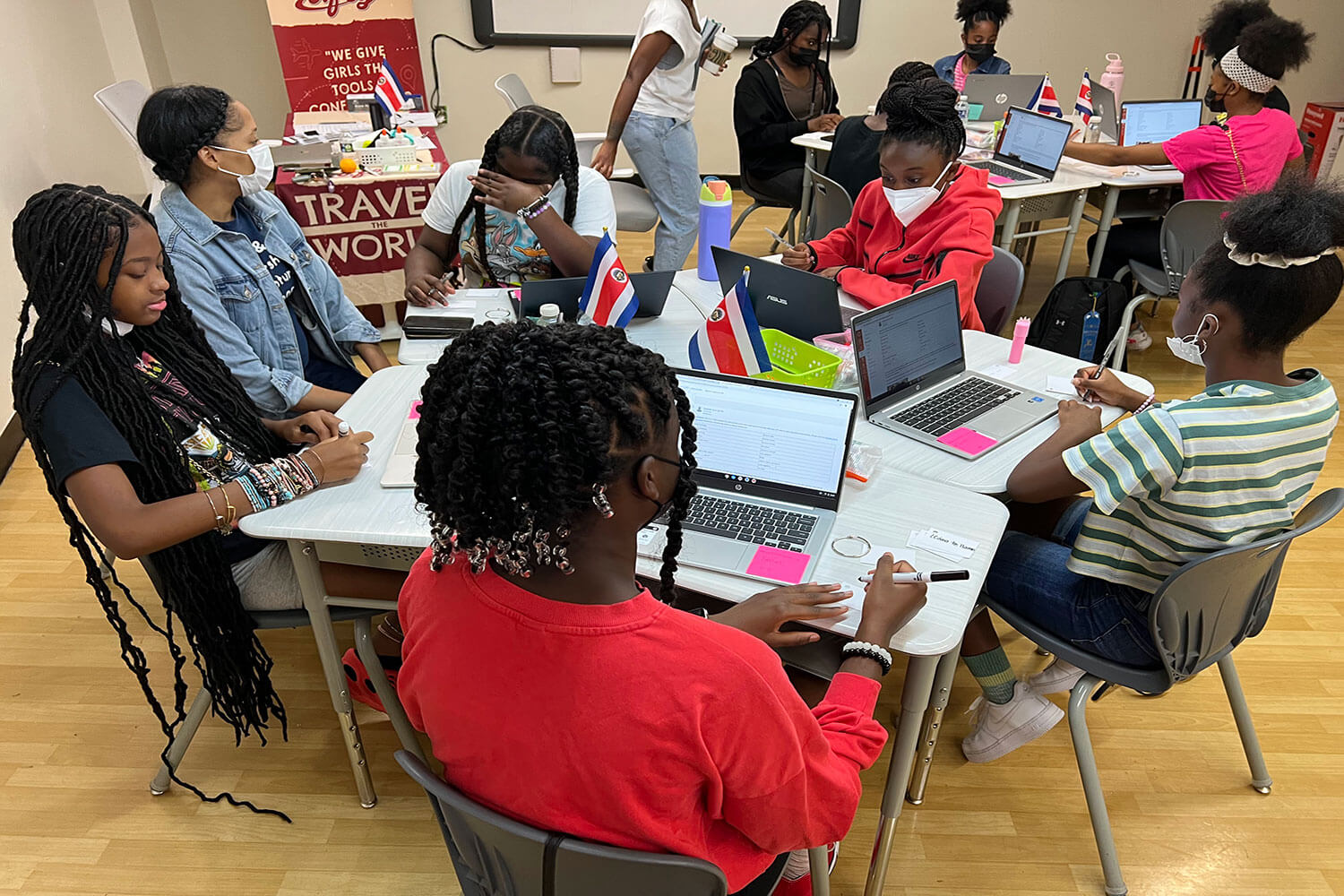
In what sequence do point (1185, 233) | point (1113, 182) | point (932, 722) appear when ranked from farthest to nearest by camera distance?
point (1113, 182), point (1185, 233), point (932, 722)

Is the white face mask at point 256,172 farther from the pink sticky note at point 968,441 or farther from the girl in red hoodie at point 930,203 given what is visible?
the pink sticky note at point 968,441

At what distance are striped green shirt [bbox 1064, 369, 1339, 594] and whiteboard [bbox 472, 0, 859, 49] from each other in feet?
15.7

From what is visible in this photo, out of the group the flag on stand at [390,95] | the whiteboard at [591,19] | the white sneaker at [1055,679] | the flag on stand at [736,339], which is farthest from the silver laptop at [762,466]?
the whiteboard at [591,19]

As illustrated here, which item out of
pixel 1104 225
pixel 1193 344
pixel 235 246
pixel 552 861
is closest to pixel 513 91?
pixel 235 246

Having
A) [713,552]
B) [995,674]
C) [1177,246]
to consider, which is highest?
[713,552]

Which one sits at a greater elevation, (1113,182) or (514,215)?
(514,215)

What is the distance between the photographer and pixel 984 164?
157 inches

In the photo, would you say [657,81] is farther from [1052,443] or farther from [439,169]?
[1052,443]

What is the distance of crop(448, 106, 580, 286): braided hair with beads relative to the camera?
2.40m

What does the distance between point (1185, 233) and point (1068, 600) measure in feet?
7.37

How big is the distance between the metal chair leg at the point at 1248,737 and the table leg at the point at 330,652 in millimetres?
1852

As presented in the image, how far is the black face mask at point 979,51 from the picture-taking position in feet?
15.5

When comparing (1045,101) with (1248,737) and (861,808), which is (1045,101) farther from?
(861,808)

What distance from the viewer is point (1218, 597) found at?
1499 millimetres
